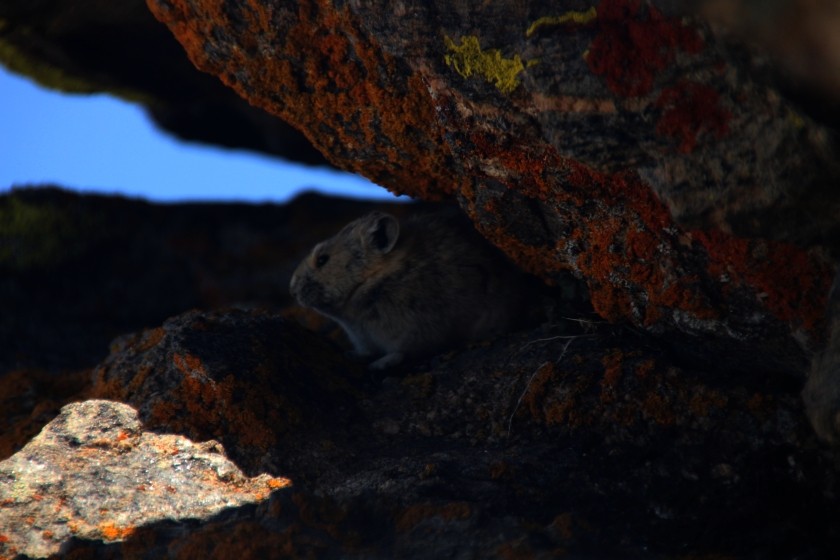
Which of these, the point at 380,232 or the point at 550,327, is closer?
the point at 550,327

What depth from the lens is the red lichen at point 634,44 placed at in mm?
4000

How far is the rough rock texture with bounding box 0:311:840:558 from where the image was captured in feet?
14.6

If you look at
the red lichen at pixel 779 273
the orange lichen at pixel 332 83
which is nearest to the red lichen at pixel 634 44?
the red lichen at pixel 779 273

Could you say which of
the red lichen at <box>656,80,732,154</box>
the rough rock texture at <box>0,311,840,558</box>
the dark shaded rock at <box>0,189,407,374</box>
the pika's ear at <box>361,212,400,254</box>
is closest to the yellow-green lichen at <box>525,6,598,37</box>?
the red lichen at <box>656,80,732,154</box>

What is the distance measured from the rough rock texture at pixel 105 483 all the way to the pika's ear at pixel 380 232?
8.33 ft

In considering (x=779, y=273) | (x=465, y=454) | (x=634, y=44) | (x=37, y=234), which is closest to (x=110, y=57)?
(x=37, y=234)

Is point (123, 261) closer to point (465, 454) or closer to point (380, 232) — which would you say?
point (380, 232)

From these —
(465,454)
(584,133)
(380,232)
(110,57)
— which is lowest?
(465,454)

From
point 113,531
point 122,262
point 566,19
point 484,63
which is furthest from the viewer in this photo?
point 122,262

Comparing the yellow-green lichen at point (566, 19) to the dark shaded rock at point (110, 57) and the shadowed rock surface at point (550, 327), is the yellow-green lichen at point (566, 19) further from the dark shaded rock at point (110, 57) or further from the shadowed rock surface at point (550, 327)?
the dark shaded rock at point (110, 57)

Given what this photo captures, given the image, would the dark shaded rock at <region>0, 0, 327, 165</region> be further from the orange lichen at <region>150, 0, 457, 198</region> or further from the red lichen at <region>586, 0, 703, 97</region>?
the red lichen at <region>586, 0, 703, 97</region>

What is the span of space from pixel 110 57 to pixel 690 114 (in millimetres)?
6382

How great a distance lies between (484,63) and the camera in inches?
189

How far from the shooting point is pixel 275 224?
35.4 ft
